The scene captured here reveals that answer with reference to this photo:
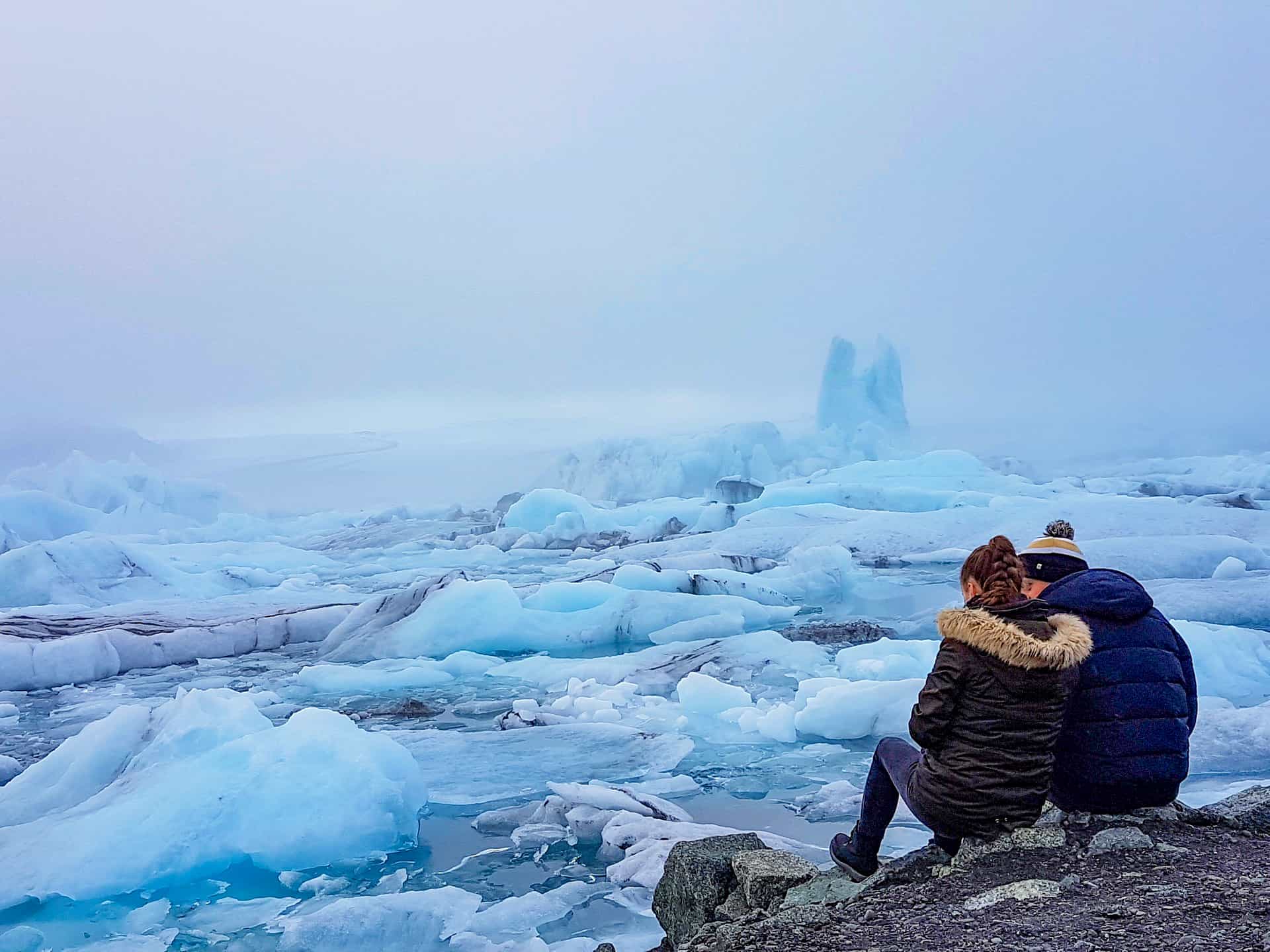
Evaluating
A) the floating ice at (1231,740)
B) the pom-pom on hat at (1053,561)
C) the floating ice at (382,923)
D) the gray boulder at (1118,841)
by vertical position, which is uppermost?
the pom-pom on hat at (1053,561)

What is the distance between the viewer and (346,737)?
4859 mm

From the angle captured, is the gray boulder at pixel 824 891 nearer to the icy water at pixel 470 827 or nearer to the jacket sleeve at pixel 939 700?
the jacket sleeve at pixel 939 700

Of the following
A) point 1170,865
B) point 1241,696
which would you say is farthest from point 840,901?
point 1241,696

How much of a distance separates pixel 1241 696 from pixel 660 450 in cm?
2216

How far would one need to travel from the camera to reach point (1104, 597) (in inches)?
95.6

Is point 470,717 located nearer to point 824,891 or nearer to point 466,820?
point 466,820

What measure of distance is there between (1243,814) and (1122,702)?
26.1 inches

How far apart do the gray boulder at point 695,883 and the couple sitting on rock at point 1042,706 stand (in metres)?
0.75

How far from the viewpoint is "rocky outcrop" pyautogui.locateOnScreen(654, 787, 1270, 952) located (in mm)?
2021

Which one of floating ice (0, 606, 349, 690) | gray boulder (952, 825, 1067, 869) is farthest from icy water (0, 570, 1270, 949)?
gray boulder (952, 825, 1067, 869)

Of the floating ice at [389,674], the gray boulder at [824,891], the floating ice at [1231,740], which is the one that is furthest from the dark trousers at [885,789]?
the floating ice at [389,674]

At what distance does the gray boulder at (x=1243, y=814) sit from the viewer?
2.62 m

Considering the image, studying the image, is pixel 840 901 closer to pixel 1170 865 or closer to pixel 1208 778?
pixel 1170 865

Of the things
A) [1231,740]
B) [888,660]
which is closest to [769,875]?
[1231,740]
